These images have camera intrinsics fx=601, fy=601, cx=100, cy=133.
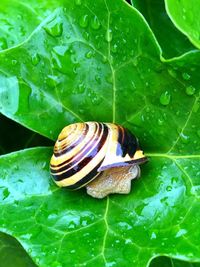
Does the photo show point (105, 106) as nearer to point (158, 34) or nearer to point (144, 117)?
point (144, 117)

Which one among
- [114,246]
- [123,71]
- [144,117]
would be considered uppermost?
[123,71]

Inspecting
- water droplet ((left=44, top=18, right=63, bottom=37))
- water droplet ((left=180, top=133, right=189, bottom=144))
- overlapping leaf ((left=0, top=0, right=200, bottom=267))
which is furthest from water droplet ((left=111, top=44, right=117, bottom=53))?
water droplet ((left=180, top=133, right=189, bottom=144))

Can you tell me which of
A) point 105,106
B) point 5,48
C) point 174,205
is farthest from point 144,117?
point 5,48

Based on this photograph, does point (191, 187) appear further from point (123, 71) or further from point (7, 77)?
point (7, 77)

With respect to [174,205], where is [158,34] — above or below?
above

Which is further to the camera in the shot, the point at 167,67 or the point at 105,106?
the point at 105,106

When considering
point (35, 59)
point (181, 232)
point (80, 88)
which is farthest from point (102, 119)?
point (181, 232)

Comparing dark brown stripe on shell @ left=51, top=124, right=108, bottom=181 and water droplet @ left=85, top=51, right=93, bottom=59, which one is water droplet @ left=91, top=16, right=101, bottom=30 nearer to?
water droplet @ left=85, top=51, right=93, bottom=59
